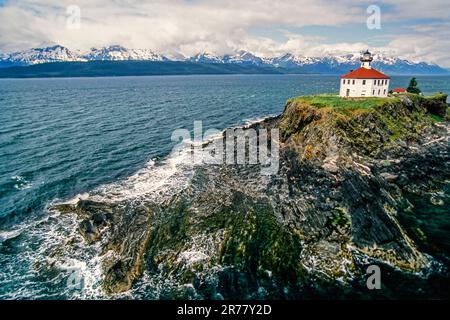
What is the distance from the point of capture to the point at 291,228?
32.6 meters

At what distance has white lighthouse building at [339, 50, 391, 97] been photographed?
6794 cm

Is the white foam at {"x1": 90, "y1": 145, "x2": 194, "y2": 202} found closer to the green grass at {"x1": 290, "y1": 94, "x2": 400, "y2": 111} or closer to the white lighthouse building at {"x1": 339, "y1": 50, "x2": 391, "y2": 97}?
the green grass at {"x1": 290, "y1": 94, "x2": 400, "y2": 111}

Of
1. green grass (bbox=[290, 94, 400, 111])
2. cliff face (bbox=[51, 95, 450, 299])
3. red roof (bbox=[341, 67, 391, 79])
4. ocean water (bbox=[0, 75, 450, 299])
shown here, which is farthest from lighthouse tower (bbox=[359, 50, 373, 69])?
ocean water (bbox=[0, 75, 450, 299])

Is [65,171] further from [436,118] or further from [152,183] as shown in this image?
[436,118]

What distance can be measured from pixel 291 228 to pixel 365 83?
5036 cm

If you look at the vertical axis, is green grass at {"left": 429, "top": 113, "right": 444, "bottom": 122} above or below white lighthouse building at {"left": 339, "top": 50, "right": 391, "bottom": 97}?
below

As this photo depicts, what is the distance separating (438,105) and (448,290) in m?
64.3

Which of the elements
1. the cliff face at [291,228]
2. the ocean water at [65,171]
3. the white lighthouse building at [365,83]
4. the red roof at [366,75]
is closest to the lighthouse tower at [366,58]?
the white lighthouse building at [365,83]

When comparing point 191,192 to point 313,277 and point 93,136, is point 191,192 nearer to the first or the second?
point 313,277

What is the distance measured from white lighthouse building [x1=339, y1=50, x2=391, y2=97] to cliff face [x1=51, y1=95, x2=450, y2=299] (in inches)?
866

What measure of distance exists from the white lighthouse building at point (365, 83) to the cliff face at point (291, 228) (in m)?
22.0

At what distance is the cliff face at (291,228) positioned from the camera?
2630cm

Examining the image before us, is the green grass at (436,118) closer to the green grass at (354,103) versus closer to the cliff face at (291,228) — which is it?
the green grass at (354,103)
